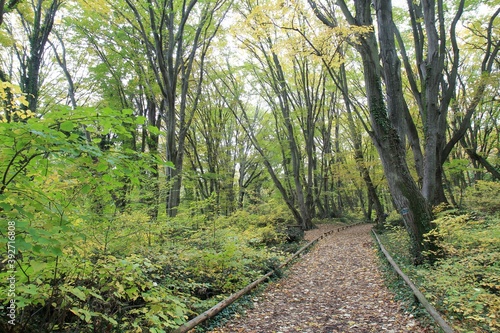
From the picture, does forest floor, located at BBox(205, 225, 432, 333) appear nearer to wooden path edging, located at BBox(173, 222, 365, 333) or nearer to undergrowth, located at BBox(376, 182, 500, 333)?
wooden path edging, located at BBox(173, 222, 365, 333)

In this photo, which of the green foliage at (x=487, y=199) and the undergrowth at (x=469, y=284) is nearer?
the undergrowth at (x=469, y=284)

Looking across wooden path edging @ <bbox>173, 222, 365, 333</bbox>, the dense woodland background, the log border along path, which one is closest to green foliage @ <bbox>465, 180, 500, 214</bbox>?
the dense woodland background

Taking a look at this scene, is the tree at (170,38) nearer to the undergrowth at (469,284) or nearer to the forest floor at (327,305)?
the forest floor at (327,305)

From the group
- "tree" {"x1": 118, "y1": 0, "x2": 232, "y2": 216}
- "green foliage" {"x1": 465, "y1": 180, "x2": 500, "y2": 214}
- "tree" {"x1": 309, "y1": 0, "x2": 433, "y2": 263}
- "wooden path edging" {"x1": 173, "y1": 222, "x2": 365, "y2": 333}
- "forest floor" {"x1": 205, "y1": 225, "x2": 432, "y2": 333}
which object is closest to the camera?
"wooden path edging" {"x1": 173, "y1": 222, "x2": 365, "y2": 333}

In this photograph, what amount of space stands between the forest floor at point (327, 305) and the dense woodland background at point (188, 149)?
0.64 metres

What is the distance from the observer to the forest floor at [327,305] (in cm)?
431

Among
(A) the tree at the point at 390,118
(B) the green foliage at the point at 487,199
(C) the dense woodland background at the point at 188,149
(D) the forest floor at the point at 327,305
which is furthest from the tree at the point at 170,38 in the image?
(B) the green foliage at the point at 487,199

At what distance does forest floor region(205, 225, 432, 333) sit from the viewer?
4.31 metres

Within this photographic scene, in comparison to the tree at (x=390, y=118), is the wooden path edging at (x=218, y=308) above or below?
below

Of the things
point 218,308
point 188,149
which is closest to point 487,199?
point 218,308

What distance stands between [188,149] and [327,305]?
18432 mm

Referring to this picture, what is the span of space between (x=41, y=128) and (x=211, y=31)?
11104mm

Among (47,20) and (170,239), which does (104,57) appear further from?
(170,239)

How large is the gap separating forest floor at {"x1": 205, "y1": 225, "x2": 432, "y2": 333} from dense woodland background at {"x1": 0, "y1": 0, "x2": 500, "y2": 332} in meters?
0.64
